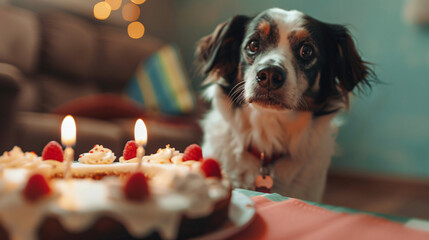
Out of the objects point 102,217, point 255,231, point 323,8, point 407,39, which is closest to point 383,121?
point 407,39

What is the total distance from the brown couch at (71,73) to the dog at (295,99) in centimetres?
90

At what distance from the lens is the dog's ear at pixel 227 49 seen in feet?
4.81

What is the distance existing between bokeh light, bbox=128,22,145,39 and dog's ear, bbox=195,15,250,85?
92.5 inches

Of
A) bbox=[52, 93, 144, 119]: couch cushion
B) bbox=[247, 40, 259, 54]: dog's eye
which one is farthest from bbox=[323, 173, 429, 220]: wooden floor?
bbox=[52, 93, 144, 119]: couch cushion

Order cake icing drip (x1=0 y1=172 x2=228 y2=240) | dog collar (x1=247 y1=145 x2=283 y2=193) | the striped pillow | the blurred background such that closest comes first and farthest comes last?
A: cake icing drip (x1=0 y1=172 x2=228 y2=240)
dog collar (x1=247 y1=145 x2=283 y2=193)
the blurred background
the striped pillow

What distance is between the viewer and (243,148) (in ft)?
4.60

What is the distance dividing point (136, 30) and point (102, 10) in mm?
436

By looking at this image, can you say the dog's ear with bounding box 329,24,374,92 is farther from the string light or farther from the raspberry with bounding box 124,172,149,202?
the string light

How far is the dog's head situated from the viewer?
1.18 meters

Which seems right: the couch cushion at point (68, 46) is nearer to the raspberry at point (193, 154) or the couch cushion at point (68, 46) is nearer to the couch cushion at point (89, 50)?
the couch cushion at point (89, 50)

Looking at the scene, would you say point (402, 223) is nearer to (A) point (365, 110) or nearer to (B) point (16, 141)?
(B) point (16, 141)

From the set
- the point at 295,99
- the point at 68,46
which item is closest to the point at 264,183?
the point at 295,99

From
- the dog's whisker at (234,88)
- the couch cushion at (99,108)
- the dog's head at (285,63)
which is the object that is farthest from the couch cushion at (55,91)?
the dog's whisker at (234,88)

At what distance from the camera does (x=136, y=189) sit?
18.0 inches
